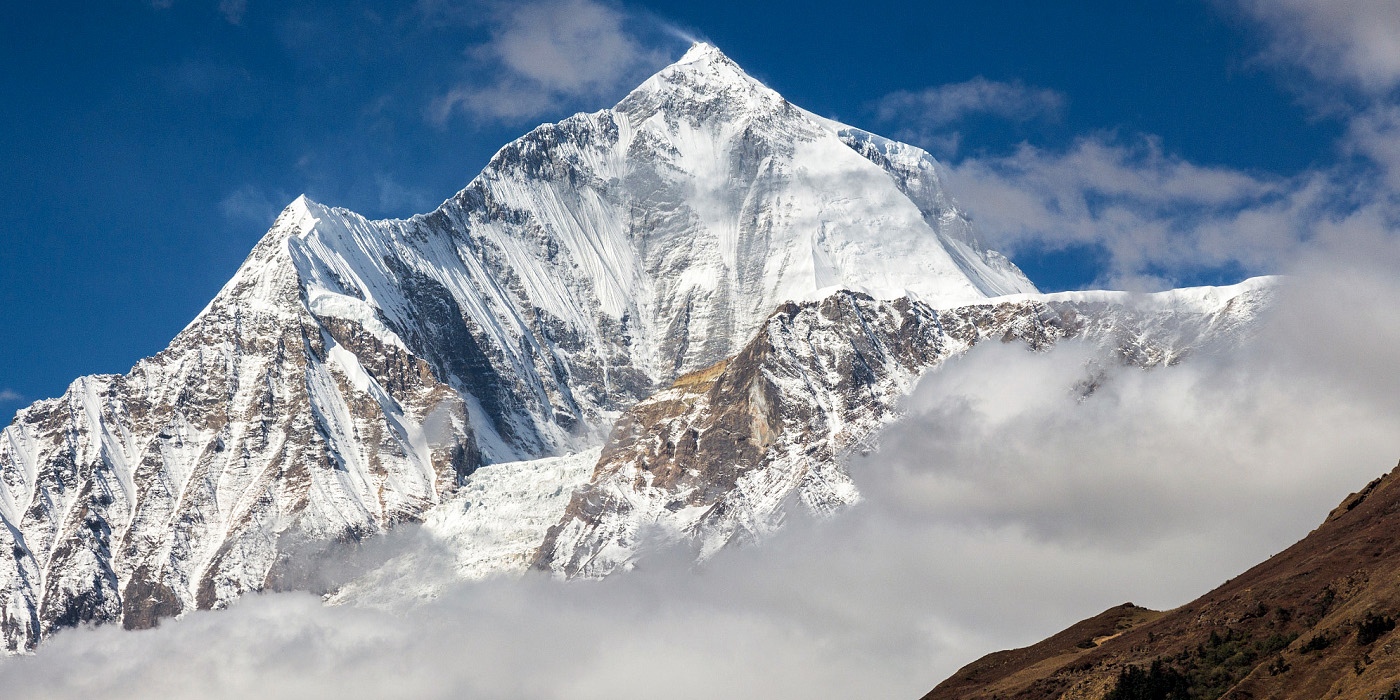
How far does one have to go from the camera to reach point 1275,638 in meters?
127

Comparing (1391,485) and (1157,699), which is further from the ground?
(1391,485)

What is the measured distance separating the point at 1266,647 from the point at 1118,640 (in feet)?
92.0

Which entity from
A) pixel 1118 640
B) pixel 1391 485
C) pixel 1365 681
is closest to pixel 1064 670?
pixel 1118 640

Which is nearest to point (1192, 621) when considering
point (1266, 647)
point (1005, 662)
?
point (1266, 647)

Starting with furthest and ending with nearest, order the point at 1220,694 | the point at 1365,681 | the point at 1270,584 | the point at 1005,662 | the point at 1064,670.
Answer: the point at 1005,662 < the point at 1064,670 < the point at 1270,584 < the point at 1220,694 < the point at 1365,681

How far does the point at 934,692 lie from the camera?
173 m

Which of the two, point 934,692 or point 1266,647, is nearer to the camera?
point 1266,647

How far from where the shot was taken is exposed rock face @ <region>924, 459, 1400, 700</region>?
115375mm

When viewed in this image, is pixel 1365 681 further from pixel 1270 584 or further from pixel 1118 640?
pixel 1118 640

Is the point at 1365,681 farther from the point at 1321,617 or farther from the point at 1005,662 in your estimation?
the point at 1005,662

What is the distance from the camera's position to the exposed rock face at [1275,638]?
115375mm

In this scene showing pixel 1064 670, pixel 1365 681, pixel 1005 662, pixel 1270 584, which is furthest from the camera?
pixel 1005 662

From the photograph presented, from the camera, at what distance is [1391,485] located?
495 ft

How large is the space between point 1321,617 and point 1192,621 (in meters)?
15.7
